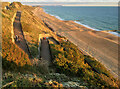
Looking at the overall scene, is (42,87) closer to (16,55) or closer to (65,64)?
(16,55)

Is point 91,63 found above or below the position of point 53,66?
below

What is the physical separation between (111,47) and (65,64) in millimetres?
22930

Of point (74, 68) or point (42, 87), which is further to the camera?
point (74, 68)

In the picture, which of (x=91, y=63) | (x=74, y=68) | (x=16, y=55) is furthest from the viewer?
(x=91, y=63)

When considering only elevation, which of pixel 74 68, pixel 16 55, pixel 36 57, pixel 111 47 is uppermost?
pixel 16 55

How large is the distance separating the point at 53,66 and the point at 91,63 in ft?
24.7

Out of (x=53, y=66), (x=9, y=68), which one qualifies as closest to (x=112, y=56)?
(x=53, y=66)

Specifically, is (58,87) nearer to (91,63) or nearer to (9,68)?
(9,68)

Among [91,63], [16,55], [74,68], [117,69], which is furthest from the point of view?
[117,69]

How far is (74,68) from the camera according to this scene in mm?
11539

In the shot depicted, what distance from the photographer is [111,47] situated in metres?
28.0

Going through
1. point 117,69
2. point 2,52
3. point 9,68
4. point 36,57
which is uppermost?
point 2,52

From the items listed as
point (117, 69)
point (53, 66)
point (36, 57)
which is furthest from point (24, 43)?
point (117, 69)

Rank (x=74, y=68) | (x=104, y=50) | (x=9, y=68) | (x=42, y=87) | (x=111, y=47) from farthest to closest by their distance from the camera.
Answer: (x=111, y=47), (x=104, y=50), (x=74, y=68), (x=9, y=68), (x=42, y=87)
